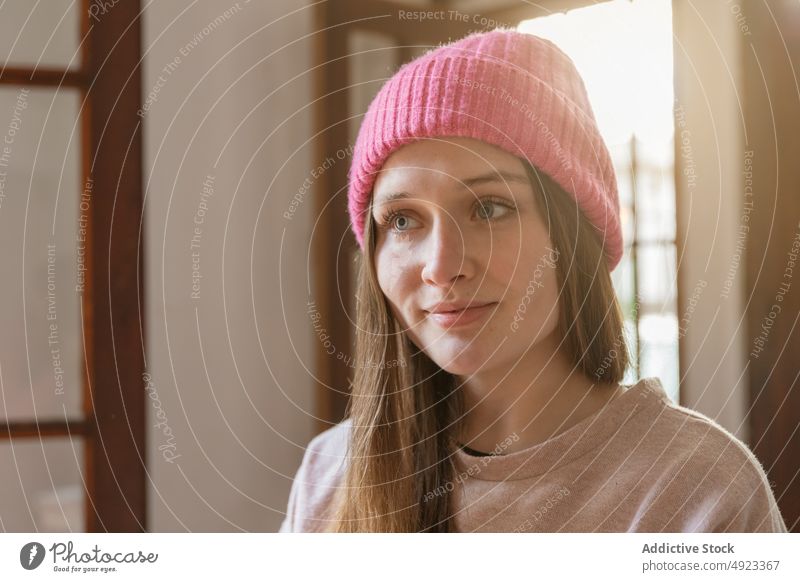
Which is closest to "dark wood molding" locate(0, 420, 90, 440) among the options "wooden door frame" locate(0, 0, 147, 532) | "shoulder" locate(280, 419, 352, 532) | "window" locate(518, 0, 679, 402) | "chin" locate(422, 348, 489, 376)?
"wooden door frame" locate(0, 0, 147, 532)

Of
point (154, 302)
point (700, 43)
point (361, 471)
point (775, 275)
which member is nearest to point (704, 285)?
point (775, 275)

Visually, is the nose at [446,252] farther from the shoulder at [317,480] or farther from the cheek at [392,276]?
the shoulder at [317,480]

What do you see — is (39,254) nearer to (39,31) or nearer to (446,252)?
(39,31)

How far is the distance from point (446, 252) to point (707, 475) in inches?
7.7

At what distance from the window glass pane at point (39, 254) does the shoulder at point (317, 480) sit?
0.55ft

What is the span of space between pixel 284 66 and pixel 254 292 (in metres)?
0.16

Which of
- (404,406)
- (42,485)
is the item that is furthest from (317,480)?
(42,485)

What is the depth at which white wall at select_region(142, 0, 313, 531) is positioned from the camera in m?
0.50

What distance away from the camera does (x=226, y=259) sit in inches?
20.1

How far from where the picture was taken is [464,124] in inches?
15.8

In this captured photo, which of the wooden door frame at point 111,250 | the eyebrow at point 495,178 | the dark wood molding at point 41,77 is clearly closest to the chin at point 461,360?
the eyebrow at point 495,178

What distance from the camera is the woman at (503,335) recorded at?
41cm

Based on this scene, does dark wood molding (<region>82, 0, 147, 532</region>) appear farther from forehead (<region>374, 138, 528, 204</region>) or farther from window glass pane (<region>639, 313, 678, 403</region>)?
window glass pane (<region>639, 313, 678, 403</region>)
